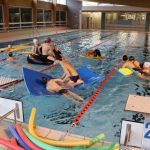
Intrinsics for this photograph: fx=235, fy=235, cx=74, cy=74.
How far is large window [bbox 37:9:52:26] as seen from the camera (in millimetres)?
24734

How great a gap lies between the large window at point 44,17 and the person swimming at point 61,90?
65.5 ft

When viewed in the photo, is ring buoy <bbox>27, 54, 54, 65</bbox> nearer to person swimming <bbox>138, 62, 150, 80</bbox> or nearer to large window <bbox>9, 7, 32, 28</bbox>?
person swimming <bbox>138, 62, 150, 80</bbox>

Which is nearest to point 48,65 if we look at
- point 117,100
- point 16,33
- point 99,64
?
point 99,64

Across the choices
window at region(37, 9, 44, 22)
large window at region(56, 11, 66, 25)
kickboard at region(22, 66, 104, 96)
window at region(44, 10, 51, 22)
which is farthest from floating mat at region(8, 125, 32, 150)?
large window at region(56, 11, 66, 25)

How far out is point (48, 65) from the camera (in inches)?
356

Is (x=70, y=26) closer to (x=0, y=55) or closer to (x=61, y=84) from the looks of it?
(x=0, y=55)

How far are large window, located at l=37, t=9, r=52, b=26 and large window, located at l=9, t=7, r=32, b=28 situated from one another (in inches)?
67.8

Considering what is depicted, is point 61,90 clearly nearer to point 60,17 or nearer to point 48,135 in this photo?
point 48,135

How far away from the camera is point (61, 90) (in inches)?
209

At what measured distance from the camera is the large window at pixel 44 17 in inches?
974

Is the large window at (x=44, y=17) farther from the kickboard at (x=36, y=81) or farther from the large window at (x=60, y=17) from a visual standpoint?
the kickboard at (x=36, y=81)

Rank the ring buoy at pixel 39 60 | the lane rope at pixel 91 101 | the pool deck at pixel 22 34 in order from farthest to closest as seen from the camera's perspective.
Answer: the pool deck at pixel 22 34, the ring buoy at pixel 39 60, the lane rope at pixel 91 101

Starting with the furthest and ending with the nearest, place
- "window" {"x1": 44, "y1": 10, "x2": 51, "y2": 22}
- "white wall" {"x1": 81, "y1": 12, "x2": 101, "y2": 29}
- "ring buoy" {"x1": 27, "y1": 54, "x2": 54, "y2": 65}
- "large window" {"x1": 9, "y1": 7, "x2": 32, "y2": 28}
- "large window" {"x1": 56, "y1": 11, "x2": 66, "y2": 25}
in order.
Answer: "white wall" {"x1": 81, "y1": 12, "x2": 101, "y2": 29} → "large window" {"x1": 56, "y1": 11, "x2": 66, "y2": 25} → "window" {"x1": 44, "y1": 10, "x2": 51, "y2": 22} → "large window" {"x1": 9, "y1": 7, "x2": 32, "y2": 28} → "ring buoy" {"x1": 27, "y1": 54, "x2": 54, "y2": 65}

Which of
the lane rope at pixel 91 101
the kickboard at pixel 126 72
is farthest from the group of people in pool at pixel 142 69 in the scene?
the lane rope at pixel 91 101
